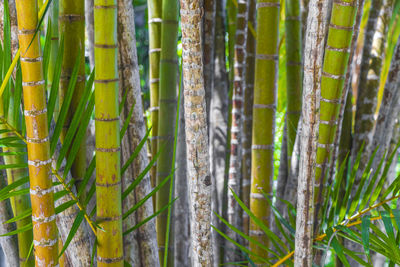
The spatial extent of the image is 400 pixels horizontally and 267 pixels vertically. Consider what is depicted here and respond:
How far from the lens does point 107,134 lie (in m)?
0.50

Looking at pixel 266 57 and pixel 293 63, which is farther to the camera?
pixel 293 63

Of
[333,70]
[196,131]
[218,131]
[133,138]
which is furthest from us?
[218,131]

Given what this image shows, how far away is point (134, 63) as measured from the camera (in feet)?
2.09

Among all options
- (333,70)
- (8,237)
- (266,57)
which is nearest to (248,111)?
(266,57)

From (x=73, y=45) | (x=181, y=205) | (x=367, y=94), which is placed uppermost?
(x=73, y=45)

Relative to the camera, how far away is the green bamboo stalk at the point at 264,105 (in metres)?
0.67

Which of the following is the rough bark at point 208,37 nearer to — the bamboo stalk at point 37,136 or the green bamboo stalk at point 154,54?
the green bamboo stalk at point 154,54

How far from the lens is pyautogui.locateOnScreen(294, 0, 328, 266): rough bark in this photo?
0.40 metres

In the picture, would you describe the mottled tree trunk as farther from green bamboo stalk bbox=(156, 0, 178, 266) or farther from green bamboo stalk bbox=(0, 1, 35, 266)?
green bamboo stalk bbox=(156, 0, 178, 266)

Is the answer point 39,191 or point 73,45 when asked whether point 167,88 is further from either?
point 39,191

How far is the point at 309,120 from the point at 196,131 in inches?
4.3

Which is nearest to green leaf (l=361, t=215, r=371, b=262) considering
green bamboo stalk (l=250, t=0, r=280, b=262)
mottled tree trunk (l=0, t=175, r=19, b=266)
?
green bamboo stalk (l=250, t=0, r=280, b=262)

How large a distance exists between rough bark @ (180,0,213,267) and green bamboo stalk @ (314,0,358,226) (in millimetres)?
200

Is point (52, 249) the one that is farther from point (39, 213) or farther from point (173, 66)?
point (173, 66)
